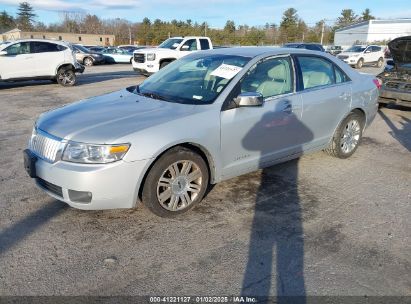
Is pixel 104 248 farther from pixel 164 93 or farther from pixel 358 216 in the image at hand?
pixel 358 216

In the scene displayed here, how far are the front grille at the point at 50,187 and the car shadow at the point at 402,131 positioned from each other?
18.5 feet

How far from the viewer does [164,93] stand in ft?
14.1

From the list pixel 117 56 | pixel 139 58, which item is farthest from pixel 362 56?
pixel 117 56

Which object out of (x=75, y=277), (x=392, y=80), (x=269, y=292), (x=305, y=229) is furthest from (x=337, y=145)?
(x=392, y=80)

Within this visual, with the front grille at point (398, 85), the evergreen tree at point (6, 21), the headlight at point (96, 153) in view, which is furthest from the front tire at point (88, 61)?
the evergreen tree at point (6, 21)

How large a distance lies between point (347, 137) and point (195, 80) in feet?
8.72

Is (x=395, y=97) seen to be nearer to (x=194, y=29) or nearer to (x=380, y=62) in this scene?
(x=380, y=62)

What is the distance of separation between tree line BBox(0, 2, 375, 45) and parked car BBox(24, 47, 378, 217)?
53.6m

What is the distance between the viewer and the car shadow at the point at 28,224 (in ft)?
10.8

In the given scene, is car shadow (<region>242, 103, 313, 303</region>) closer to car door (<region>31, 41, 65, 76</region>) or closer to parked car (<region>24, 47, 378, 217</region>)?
parked car (<region>24, 47, 378, 217</region>)

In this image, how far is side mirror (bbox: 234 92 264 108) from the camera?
3803 mm

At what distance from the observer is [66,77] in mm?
14188

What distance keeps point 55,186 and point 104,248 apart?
0.74 meters

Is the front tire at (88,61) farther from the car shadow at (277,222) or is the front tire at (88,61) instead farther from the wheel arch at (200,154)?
the wheel arch at (200,154)
